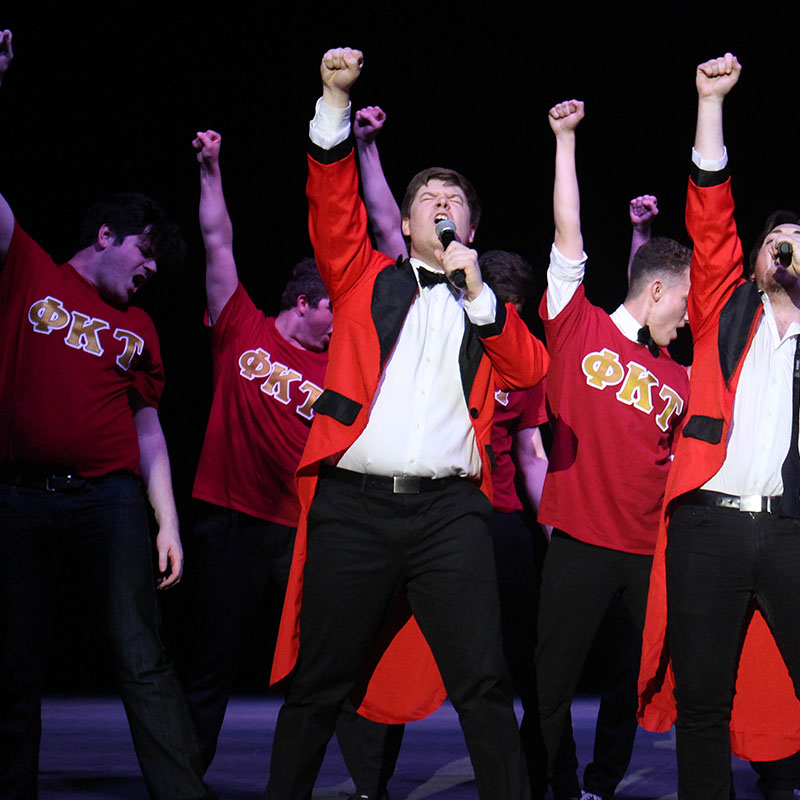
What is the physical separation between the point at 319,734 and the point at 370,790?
79cm

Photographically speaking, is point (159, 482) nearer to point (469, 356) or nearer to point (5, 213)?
point (5, 213)

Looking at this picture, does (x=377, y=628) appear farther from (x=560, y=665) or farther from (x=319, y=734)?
(x=560, y=665)

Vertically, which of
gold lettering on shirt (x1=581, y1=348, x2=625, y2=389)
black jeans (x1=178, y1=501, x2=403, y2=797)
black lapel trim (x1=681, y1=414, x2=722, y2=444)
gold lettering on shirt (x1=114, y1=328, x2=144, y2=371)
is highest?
gold lettering on shirt (x1=581, y1=348, x2=625, y2=389)

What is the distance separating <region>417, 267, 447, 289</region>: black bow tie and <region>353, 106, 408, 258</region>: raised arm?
542 millimetres

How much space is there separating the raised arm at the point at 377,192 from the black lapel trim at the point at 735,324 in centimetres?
87

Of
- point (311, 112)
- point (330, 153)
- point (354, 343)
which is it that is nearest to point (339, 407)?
point (354, 343)

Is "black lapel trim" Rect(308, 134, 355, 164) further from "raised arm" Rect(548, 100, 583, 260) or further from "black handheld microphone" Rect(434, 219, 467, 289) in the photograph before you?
"raised arm" Rect(548, 100, 583, 260)

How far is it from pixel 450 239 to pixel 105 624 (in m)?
1.15

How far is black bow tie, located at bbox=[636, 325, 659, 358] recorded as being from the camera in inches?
121

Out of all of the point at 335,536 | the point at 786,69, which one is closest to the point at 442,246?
the point at 335,536

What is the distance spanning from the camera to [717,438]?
8.11 ft

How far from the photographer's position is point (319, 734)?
2.24 metres

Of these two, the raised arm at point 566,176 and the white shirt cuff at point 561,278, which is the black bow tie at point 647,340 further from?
the raised arm at point 566,176

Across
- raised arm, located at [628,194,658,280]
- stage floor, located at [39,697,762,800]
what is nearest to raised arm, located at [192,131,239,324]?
raised arm, located at [628,194,658,280]
